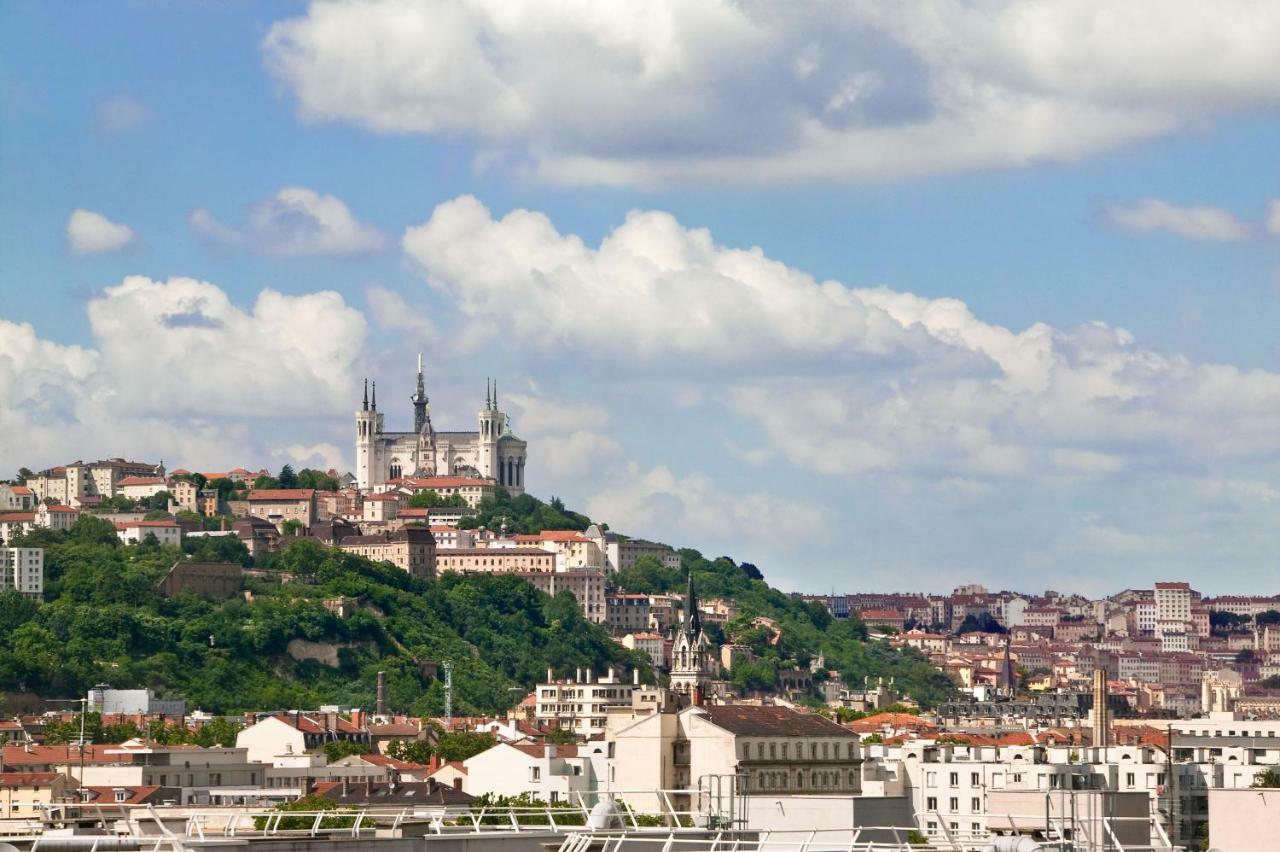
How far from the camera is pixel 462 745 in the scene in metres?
116

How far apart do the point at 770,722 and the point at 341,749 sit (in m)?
39.3

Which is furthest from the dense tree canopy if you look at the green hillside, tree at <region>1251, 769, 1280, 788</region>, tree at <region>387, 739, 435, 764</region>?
tree at <region>1251, 769, 1280, 788</region>

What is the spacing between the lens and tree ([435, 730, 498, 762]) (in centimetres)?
11200

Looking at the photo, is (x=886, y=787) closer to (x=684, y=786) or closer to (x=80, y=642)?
(x=684, y=786)

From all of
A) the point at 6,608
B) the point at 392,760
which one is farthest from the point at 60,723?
the point at 6,608

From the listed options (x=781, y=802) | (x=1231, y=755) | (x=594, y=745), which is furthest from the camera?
(x=594, y=745)

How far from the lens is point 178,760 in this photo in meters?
84.0

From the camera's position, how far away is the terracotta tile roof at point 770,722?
71812 millimetres

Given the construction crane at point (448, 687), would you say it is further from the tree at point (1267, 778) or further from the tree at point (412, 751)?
the tree at point (1267, 778)

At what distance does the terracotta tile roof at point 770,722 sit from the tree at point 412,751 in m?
34.4

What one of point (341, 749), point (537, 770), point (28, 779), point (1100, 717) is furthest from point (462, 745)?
point (28, 779)

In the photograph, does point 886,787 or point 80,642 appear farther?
point 80,642

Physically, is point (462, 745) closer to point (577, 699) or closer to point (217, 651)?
point (577, 699)

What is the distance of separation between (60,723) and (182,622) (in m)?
56.2
